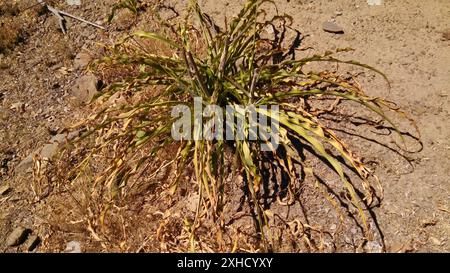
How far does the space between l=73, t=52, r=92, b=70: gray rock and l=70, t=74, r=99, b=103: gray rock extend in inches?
6.8

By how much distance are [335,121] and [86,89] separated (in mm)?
1621

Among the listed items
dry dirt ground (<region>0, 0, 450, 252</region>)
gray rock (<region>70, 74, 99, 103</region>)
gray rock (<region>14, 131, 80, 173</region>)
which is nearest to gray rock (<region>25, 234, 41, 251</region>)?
dry dirt ground (<region>0, 0, 450, 252</region>)

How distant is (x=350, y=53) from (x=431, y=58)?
51 cm

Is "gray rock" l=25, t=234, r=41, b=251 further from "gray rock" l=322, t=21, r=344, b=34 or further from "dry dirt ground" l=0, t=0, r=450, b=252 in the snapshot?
"gray rock" l=322, t=21, r=344, b=34

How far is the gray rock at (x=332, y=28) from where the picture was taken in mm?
3039

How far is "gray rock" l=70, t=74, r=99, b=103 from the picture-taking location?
2.96m

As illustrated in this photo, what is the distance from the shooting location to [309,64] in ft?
9.50

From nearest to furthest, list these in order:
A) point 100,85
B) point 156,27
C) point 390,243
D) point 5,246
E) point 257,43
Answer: point 390,243 → point 5,246 → point 257,43 → point 100,85 → point 156,27

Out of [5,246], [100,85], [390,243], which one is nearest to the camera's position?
[390,243]

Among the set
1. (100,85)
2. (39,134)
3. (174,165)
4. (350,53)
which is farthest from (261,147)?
(39,134)

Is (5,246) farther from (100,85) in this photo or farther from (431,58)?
(431,58)

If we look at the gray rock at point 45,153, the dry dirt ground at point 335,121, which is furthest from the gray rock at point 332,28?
the gray rock at point 45,153

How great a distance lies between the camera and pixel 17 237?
240 cm

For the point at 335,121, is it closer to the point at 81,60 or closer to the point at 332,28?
the point at 332,28
